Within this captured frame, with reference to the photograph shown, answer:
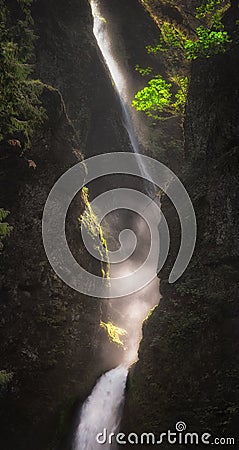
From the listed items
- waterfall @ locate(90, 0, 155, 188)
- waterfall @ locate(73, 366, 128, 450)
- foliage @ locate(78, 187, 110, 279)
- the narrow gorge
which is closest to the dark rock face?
the narrow gorge

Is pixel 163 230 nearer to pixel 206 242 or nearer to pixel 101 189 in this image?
pixel 206 242

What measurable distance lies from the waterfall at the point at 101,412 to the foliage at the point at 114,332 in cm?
199

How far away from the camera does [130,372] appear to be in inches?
416

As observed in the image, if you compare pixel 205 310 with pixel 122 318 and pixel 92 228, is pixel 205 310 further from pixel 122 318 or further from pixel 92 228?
pixel 122 318

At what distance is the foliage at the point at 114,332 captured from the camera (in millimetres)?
13095

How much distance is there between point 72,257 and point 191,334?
4809 millimetres

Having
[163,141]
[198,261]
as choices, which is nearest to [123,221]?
[163,141]

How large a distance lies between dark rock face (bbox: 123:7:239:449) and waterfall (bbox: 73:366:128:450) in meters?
0.70

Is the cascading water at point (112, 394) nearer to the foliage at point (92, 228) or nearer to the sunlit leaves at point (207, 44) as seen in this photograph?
the foliage at point (92, 228)

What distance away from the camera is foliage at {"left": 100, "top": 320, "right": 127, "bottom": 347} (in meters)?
13.1

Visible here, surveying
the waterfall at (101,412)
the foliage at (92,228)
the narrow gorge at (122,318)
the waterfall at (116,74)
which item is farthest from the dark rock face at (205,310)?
the waterfall at (116,74)

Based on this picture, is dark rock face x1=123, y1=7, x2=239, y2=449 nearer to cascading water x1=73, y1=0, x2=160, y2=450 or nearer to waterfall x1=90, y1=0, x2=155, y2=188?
cascading water x1=73, y1=0, x2=160, y2=450

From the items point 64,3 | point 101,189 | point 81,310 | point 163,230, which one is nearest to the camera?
point 81,310

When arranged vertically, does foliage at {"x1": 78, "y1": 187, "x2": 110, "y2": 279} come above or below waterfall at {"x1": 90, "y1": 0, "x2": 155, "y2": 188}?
below
